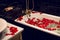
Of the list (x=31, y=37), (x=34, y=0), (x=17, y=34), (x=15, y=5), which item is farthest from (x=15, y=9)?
(x=17, y=34)

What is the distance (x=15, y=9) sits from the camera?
2660mm

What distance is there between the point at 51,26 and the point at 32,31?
29cm

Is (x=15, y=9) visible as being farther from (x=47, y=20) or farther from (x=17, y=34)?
(x=17, y=34)

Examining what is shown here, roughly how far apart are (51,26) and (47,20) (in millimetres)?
160

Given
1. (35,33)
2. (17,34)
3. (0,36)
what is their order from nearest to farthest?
1. (0,36)
2. (17,34)
3. (35,33)

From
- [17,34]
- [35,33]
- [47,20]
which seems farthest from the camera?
[47,20]

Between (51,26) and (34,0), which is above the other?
(34,0)

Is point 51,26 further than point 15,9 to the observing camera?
No

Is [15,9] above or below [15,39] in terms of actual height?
above

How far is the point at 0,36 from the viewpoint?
1906 millimetres

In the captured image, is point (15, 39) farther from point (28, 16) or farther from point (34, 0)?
point (34, 0)

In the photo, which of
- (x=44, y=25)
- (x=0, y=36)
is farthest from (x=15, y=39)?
(x=44, y=25)

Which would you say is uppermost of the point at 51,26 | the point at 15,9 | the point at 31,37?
the point at 15,9

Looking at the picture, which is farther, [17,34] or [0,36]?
[17,34]
